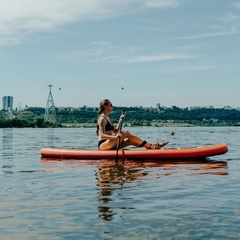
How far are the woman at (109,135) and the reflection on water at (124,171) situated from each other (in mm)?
819

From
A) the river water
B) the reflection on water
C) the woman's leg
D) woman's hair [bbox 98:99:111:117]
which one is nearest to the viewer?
the river water

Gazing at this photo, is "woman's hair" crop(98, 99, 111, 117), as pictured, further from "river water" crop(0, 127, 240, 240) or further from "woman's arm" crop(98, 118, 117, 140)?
"river water" crop(0, 127, 240, 240)

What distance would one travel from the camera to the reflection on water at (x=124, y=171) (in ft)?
28.9

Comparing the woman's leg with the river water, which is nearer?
the river water

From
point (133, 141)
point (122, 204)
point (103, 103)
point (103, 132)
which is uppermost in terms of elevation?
point (103, 103)

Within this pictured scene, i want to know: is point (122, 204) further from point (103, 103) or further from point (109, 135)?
point (109, 135)

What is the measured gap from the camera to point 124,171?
526 inches

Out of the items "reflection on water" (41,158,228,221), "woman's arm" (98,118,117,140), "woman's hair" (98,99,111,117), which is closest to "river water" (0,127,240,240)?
"reflection on water" (41,158,228,221)

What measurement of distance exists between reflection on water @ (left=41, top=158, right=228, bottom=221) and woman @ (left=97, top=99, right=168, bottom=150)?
82cm

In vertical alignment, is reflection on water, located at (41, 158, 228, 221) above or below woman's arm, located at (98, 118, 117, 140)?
below

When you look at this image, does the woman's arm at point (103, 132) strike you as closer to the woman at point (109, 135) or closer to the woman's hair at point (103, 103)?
the woman at point (109, 135)

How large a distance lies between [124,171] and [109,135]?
3.69 metres

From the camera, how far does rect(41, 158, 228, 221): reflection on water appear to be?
28.9ft

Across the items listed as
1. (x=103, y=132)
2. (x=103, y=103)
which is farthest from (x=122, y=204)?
(x=103, y=132)
